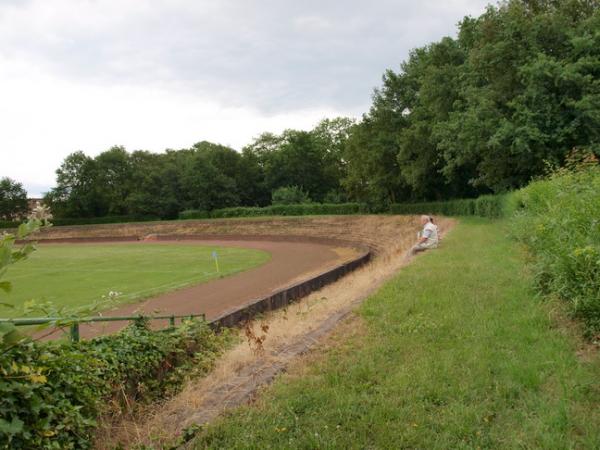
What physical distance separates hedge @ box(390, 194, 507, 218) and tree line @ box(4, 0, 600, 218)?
1534 mm

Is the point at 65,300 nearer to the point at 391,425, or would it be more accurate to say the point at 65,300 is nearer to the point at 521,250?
the point at 521,250

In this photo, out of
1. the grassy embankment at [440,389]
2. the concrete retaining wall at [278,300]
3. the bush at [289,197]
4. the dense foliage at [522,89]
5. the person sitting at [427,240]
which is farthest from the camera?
the bush at [289,197]

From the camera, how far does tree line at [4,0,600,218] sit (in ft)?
76.2

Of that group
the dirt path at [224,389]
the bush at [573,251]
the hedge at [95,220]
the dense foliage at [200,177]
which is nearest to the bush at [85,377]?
the dirt path at [224,389]

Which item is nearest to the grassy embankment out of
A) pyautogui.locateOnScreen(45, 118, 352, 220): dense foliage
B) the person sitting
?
the person sitting

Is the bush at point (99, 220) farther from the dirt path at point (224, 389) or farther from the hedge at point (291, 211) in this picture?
the dirt path at point (224, 389)

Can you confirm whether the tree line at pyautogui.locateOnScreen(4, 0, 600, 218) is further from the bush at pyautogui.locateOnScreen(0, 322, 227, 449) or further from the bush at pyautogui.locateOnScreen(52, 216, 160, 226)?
the bush at pyautogui.locateOnScreen(0, 322, 227, 449)

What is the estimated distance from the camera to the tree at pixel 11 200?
93.1m

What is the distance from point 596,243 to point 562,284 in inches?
28.4

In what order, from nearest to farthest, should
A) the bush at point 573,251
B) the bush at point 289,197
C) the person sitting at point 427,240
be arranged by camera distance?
the bush at point 573,251, the person sitting at point 427,240, the bush at point 289,197

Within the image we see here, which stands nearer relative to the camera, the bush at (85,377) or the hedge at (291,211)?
the bush at (85,377)

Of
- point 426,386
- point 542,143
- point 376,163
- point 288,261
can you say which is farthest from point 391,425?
point 376,163

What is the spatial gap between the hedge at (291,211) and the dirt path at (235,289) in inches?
766

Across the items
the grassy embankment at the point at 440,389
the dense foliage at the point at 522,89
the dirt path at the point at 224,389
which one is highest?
the dense foliage at the point at 522,89
